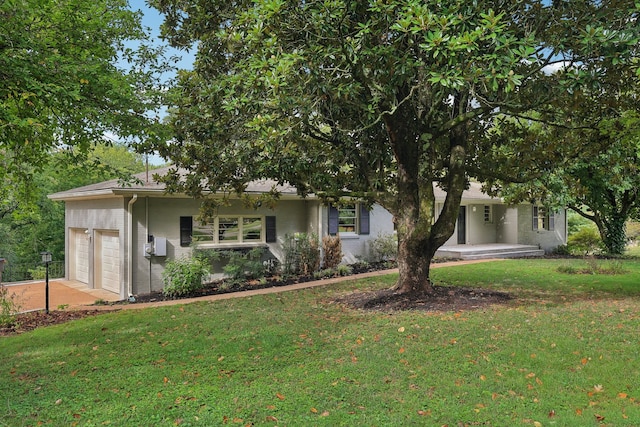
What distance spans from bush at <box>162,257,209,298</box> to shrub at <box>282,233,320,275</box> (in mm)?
3214

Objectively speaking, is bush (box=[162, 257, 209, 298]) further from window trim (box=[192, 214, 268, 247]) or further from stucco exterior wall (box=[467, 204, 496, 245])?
stucco exterior wall (box=[467, 204, 496, 245])

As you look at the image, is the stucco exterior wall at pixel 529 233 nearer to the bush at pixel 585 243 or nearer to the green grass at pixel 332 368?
the bush at pixel 585 243

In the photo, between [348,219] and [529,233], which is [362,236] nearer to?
[348,219]

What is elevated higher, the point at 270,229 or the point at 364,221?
the point at 364,221

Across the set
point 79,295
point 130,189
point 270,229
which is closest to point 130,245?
point 130,189

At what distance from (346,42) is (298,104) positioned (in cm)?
121

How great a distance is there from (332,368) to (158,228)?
807cm

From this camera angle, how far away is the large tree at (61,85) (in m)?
5.15

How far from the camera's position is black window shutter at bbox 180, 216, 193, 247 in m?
11.9

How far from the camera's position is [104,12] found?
7.19 meters

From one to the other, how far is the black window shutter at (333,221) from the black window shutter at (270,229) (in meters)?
2.04

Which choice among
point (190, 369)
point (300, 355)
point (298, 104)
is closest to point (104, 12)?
point (298, 104)

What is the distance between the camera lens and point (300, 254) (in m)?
13.6

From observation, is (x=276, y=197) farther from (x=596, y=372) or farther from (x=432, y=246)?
(x=596, y=372)
